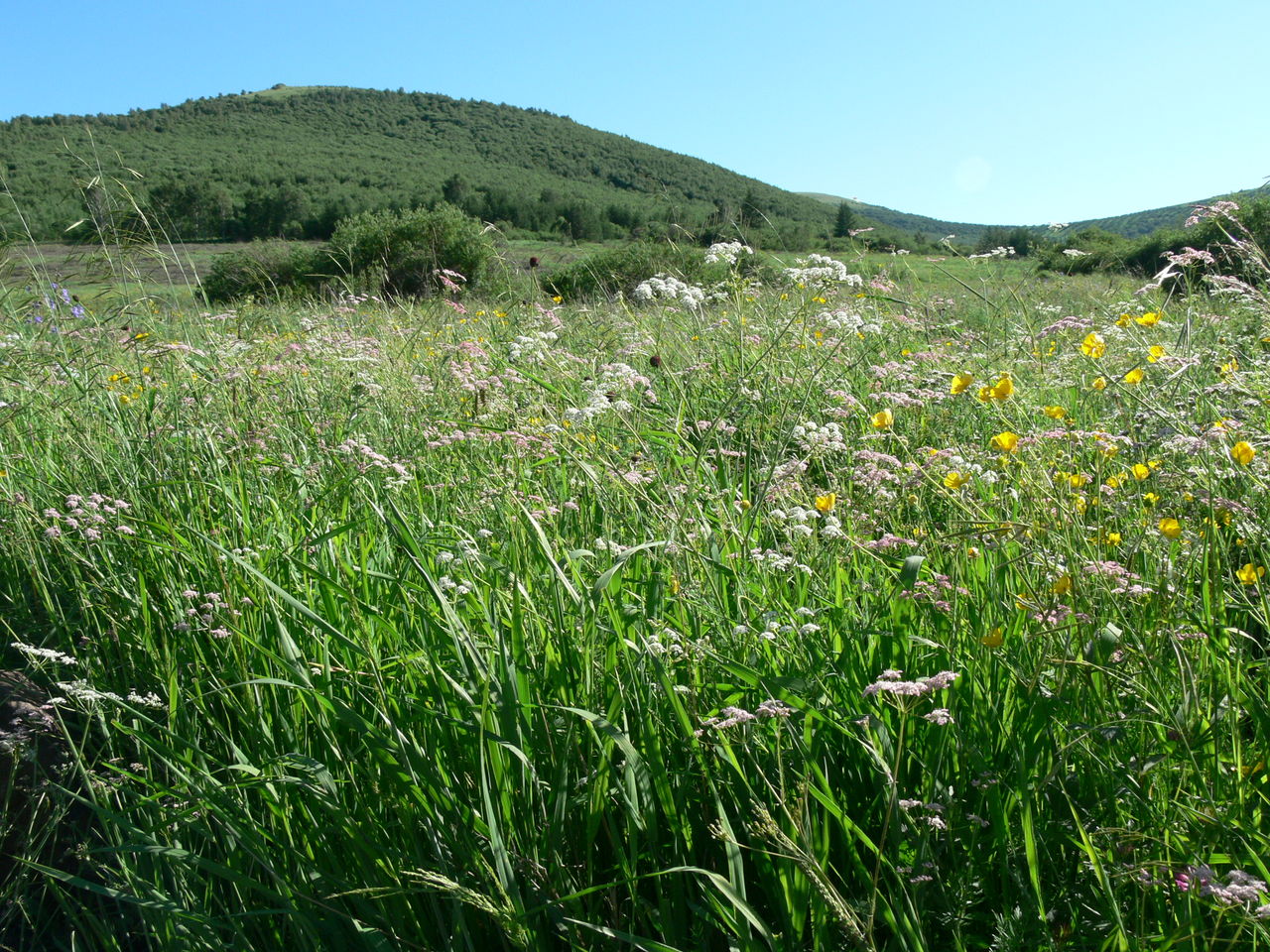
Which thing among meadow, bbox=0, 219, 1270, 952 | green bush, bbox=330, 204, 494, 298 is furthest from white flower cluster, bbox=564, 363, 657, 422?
green bush, bbox=330, 204, 494, 298

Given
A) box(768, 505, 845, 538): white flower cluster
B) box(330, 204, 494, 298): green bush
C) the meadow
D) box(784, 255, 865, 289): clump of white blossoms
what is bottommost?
the meadow

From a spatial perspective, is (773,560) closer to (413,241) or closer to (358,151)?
(413,241)

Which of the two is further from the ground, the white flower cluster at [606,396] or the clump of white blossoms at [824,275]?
the clump of white blossoms at [824,275]

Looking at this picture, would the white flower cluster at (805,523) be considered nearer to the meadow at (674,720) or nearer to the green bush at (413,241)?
the meadow at (674,720)

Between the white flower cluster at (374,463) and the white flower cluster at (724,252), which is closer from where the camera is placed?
the white flower cluster at (374,463)

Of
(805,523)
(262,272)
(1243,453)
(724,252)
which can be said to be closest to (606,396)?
(805,523)

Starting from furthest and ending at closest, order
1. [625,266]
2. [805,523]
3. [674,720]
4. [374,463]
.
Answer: [625,266], [374,463], [805,523], [674,720]

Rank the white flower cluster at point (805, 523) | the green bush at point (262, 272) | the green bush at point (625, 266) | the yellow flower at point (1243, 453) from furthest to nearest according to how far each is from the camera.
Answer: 1. the green bush at point (625, 266)
2. the green bush at point (262, 272)
3. the white flower cluster at point (805, 523)
4. the yellow flower at point (1243, 453)

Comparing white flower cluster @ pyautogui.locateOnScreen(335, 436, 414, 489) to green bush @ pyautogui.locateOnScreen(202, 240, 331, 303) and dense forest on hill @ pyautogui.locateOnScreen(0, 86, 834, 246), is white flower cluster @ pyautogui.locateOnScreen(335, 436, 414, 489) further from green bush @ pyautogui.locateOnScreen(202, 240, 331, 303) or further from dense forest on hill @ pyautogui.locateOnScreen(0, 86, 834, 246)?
dense forest on hill @ pyautogui.locateOnScreen(0, 86, 834, 246)

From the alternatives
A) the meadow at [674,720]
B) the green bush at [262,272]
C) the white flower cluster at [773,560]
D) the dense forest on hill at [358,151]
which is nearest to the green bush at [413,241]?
the green bush at [262,272]

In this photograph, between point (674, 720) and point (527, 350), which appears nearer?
point (674, 720)

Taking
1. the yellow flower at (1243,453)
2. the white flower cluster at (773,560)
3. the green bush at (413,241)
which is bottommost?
the white flower cluster at (773,560)

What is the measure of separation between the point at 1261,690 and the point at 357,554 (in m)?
2.07

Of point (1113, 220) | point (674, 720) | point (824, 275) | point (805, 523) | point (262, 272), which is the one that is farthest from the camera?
point (1113, 220)
